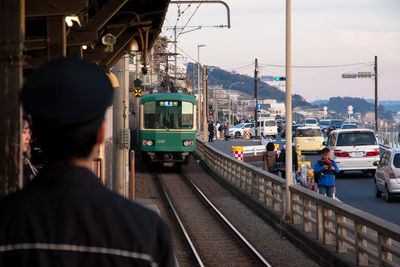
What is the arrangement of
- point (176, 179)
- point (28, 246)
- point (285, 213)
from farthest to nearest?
1. point (176, 179)
2. point (285, 213)
3. point (28, 246)

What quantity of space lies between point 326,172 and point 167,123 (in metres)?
14.9

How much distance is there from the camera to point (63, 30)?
7348 millimetres

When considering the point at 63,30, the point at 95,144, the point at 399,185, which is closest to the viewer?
the point at 95,144

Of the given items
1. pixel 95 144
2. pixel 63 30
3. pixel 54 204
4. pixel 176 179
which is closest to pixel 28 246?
pixel 54 204

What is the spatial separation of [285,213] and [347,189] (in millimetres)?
8804

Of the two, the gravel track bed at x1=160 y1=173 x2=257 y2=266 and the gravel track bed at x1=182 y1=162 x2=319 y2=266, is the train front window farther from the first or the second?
the gravel track bed at x1=160 y1=173 x2=257 y2=266

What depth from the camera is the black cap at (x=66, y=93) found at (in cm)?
184

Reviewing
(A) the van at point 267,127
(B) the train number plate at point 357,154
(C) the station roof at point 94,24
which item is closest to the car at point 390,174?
(B) the train number plate at point 357,154

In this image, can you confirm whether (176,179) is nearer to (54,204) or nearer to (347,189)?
(347,189)

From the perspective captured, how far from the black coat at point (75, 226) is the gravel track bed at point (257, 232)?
952 cm

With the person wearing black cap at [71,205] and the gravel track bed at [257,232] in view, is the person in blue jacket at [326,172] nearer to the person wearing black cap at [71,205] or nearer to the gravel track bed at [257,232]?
the gravel track bed at [257,232]

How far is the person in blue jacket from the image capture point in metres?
14.0

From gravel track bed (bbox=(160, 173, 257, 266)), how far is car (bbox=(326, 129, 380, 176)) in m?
5.75

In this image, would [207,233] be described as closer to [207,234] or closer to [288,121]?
[207,234]
